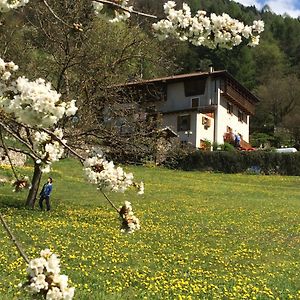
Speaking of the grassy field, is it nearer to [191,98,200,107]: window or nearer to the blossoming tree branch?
the blossoming tree branch

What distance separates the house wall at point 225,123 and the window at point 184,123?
344cm

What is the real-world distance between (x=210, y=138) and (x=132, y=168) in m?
16.9

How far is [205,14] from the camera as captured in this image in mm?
5395

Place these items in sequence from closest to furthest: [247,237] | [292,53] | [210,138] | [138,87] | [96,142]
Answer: [247,237] → [96,142] → [138,87] → [210,138] → [292,53]

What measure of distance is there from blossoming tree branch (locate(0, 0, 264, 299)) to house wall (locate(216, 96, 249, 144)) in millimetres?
51019

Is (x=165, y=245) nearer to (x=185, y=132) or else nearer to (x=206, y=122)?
(x=185, y=132)

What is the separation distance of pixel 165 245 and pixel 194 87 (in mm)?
44027

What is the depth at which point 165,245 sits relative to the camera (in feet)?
50.4

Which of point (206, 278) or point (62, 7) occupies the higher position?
point (62, 7)

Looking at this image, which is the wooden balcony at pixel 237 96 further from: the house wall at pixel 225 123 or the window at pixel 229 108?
the house wall at pixel 225 123

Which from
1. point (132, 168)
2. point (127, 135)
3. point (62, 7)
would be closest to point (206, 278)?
point (127, 135)

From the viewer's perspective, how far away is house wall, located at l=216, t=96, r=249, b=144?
189ft

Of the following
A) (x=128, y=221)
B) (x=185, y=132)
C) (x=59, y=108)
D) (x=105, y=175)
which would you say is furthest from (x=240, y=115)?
(x=59, y=108)

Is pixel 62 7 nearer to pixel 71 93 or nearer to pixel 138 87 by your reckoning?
pixel 71 93
